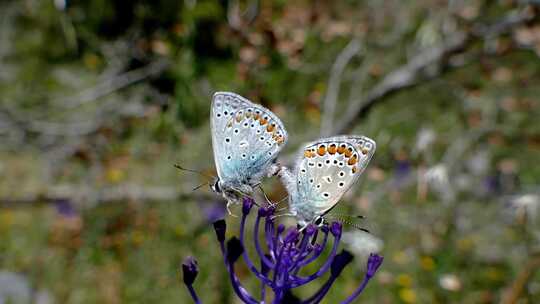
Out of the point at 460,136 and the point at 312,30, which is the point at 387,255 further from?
the point at 312,30

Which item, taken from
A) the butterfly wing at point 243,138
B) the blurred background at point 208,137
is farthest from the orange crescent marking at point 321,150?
the blurred background at point 208,137

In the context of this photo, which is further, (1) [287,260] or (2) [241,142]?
(2) [241,142]

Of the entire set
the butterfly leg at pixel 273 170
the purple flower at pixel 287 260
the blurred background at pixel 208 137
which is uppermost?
the butterfly leg at pixel 273 170

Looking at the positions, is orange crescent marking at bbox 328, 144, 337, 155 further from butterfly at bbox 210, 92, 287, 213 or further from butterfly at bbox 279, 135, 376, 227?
butterfly at bbox 210, 92, 287, 213

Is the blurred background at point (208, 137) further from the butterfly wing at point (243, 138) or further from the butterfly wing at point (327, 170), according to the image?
the butterfly wing at point (327, 170)

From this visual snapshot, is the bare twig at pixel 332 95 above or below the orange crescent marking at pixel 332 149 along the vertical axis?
below

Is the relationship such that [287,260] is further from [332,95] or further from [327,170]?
[332,95]

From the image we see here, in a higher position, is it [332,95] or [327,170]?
[327,170]

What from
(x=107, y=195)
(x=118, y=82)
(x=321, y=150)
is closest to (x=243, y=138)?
(x=321, y=150)
